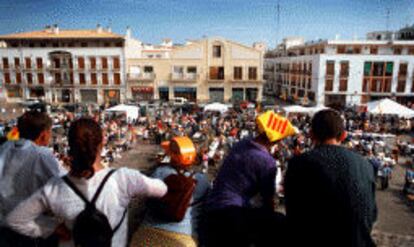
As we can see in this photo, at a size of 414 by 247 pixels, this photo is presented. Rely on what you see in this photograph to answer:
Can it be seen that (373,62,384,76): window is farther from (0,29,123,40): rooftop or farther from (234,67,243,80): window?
(0,29,123,40): rooftop

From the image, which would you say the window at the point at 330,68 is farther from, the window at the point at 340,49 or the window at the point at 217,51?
the window at the point at 217,51

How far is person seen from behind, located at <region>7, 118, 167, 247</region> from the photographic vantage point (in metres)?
2.02

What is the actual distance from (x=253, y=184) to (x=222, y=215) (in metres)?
0.38

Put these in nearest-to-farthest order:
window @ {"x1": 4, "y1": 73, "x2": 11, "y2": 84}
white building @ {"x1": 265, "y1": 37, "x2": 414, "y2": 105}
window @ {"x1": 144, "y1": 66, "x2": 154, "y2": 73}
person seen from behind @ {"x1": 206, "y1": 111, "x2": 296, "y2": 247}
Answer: person seen from behind @ {"x1": 206, "y1": 111, "x2": 296, "y2": 247} < window @ {"x1": 144, "y1": 66, "x2": 154, "y2": 73} < white building @ {"x1": 265, "y1": 37, "x2": 414, "y2": 105} < window @ {"x1": 4, "y1": 73, "x2": 11, "y2": 84}

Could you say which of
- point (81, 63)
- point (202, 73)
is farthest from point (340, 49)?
point (81, 63)

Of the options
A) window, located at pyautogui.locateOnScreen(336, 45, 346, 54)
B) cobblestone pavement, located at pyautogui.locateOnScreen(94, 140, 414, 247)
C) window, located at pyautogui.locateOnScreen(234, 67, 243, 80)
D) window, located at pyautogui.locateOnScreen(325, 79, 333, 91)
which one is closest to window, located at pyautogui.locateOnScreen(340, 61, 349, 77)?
window, located at pyautogui.locateOnScreen(325, 79, 333, 91)

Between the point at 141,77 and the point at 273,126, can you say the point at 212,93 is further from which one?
the point at 273,126

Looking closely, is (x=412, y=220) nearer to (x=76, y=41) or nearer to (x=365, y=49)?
(x=365, y=49)

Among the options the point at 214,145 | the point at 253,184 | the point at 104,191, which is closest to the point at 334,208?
the point at 253,184

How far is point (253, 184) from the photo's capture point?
8.69ft

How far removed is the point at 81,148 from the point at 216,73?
42.2 metres

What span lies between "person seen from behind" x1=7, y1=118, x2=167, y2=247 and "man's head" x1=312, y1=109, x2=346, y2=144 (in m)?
1.49

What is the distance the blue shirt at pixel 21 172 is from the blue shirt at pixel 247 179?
4.84 ft

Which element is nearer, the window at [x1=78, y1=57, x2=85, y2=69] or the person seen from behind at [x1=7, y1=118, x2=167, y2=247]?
the person seen from behind at [x1=7, y1=118, x2=167, y2=247]
